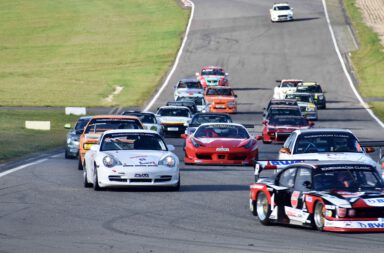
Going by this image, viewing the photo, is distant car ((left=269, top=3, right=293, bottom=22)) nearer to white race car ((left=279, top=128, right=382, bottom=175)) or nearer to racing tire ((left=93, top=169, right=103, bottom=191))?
white race car ((left=279, top=128, right=382, bottom=175))

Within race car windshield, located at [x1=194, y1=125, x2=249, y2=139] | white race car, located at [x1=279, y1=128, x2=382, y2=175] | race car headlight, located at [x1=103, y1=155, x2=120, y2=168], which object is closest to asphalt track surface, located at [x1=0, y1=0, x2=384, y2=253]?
race car headlight, located at [x1=103, y1=155, x2=120, y2=168]

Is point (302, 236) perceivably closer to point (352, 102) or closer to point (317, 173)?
point (317, 173)

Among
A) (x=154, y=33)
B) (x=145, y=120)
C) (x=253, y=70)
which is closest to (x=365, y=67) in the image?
(x=253, y=70)

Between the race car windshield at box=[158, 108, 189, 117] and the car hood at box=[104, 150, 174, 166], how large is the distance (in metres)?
24.7

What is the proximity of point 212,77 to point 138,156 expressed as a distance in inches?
1901

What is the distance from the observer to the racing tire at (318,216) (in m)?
17.0

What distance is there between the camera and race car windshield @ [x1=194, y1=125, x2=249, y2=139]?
108ft

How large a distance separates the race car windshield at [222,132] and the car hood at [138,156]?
8966 millimetres

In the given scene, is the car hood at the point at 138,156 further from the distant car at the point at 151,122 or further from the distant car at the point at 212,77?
the distant car at the point at 212,77

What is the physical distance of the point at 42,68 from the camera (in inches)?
3351

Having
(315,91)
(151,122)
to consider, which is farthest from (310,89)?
(151,122)

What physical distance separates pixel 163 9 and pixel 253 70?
921 inches

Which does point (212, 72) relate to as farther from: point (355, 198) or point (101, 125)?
point (355, 198)

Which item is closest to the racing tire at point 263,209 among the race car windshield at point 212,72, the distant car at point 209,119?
the distant car at point 209,119
